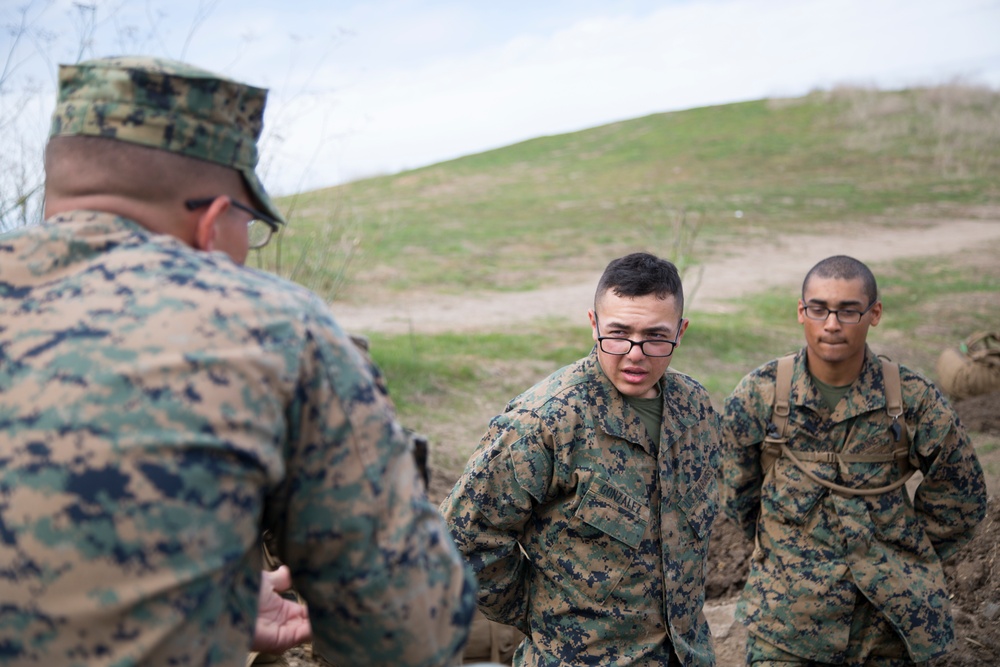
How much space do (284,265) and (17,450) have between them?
8.87m

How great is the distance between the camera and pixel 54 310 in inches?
58.8

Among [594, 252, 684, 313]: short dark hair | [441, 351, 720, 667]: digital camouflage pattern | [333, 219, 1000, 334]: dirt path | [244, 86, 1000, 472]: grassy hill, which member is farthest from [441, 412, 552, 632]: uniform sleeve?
[333, 219, 1000, 334]: dirt path

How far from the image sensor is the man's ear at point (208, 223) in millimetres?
1710

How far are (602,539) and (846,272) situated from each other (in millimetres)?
1872

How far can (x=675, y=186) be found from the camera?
31.0 metres

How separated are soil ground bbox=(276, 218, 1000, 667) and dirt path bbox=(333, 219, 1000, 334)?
0.02m

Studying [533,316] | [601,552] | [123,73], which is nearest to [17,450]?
[123,73]

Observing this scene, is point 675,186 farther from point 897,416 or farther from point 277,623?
point 277,623

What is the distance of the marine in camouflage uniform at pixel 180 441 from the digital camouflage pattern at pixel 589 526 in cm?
146

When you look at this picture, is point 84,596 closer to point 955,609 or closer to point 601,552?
point 601,552

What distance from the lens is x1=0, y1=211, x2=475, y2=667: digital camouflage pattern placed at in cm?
136

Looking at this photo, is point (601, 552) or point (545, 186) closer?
point (601, 552)

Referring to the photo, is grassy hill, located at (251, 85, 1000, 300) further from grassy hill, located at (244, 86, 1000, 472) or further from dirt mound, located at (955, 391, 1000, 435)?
dirt mound, located at (955, 391, 1000, 435)

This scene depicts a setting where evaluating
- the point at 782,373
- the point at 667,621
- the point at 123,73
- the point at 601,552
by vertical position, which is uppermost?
the point at 123,73
